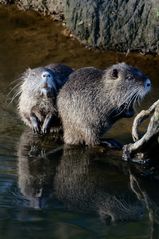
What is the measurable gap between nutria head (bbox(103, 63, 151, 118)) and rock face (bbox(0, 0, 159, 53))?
2.68 meters

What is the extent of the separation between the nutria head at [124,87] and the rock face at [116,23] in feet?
8.80

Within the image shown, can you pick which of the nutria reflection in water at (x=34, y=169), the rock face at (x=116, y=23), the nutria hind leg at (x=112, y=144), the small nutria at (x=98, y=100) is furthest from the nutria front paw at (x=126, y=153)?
the rock face at (x=116, y=23)

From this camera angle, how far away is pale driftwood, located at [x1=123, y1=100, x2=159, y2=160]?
19.4ft

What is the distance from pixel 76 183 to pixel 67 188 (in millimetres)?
155

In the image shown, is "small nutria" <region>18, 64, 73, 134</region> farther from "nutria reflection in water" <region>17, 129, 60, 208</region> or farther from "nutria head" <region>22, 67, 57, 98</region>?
"nutria reflection in water" <region>17, 129, 60, 208</region>

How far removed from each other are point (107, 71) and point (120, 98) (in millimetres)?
284

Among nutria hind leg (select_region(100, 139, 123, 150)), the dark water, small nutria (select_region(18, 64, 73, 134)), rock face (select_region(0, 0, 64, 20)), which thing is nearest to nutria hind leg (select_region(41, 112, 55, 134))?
small nutria (select_region(18, 64, 73, 134))

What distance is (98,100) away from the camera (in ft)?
21.1

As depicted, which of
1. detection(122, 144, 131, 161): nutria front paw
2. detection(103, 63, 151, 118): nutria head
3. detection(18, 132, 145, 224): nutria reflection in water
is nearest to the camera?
detection(18, 132, 145, 224): nutria reflection in water

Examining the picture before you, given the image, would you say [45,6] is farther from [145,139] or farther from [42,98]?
[145,139]

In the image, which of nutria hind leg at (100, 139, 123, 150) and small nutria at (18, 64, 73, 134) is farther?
small nutria at (18, 64, 73, 134)

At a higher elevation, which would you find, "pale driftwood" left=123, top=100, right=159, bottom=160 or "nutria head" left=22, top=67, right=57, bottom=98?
"nutria head" left=22, top=67, right=57, bottom=98

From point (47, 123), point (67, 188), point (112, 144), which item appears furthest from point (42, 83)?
point (67, 188)

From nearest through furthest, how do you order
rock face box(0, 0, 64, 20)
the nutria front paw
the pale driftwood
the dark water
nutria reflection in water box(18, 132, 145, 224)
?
the dark water
nutria reflection in water box(18, 132, 145, 224)
the pale driftwood
the nutria front paw
rock face box(0, 0, 64, 20)
